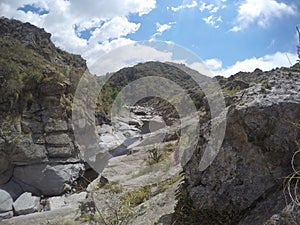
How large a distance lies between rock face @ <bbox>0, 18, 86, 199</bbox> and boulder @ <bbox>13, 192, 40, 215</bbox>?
84.7 inches

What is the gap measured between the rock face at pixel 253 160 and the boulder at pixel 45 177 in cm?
1689

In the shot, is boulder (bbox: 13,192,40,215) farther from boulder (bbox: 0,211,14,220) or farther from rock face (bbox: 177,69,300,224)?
rock face (bbox: 177,69,300,224)

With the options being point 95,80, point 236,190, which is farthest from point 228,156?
point 95,80

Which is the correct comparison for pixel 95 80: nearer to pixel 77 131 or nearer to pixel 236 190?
pixel 77 131

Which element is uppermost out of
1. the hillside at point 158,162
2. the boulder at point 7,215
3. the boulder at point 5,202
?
the hillside at point 158,162

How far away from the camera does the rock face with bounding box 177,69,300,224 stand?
4082 mm

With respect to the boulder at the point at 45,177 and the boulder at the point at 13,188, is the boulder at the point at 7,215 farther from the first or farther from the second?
the boulder at the point at 45,177

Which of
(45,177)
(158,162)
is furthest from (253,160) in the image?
(45,177)

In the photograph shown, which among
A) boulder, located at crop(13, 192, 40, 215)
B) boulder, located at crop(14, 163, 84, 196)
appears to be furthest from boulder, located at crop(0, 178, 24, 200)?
boulder, located at crop(13, 192, 40, 215)

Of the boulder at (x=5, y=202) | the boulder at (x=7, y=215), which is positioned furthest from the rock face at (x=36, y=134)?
the boulder at (x=7, y=215)

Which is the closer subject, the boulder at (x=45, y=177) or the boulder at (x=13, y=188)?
the boulder at (x=13, y=188)

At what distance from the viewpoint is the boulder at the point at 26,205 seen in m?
15.7

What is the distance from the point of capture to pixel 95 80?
32812 mm

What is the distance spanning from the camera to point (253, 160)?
169 inches
